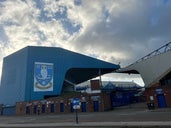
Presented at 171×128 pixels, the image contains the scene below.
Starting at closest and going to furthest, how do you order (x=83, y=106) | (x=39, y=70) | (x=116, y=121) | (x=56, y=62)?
(x=116, y=121) < (x=83, y=106) < (x=39, y=70) < (x=56, y=62)

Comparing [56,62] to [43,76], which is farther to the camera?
[56,62]

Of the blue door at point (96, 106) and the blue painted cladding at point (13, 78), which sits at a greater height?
the blue painted cladding at point (13, 78)

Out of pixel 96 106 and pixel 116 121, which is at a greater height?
pixel 96 106

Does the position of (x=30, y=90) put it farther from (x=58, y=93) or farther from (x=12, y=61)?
(x=12, y=61)

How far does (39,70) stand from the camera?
70688mm

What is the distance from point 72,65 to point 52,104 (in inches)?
872

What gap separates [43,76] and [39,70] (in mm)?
2399

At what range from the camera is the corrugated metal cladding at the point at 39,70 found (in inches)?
2734

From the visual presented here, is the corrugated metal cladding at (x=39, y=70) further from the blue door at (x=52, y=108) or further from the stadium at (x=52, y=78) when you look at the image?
the blue door at (x=52, y=108)

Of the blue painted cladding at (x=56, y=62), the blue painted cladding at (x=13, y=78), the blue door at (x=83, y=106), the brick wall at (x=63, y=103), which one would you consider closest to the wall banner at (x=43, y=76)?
the blue painted cladding at (x=56, y=62)

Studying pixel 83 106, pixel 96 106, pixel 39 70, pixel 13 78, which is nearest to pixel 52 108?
pixel 83 106

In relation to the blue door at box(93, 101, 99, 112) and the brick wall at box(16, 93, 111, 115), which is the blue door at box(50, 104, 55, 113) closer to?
the brick wall at box(16, 93, 111, 115)

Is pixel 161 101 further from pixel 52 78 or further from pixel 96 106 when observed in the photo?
pixel 52 78

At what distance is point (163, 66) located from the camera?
5759 cm
